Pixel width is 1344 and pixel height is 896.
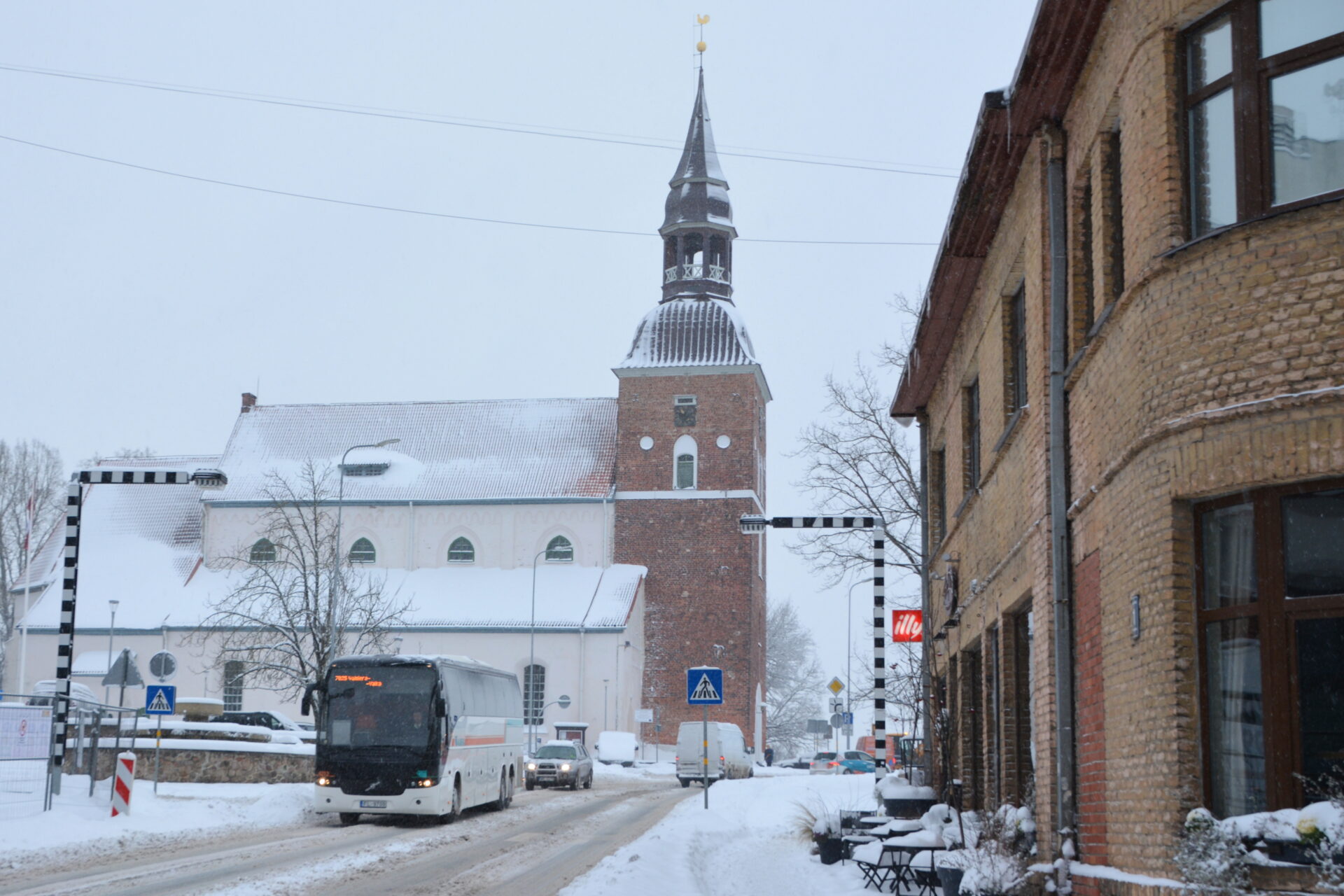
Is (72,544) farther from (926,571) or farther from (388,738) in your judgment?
(926,571)

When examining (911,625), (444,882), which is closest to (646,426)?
(911,625)

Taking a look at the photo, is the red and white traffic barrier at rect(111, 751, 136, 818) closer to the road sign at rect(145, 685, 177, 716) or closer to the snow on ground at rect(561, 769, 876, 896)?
the road sign at rect(145, 685, 177, 716)

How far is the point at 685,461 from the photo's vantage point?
6394 cm

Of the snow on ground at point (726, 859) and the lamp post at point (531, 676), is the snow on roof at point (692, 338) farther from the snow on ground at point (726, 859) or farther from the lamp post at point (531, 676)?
the snow on ground at point (726, 859)

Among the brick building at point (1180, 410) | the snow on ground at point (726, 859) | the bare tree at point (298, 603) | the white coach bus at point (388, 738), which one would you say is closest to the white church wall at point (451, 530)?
the bare tree at point (298, 603)

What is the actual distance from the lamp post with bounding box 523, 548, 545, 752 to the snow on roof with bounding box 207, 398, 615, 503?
5940 mm

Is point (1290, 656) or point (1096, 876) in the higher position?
point (1290, 656)

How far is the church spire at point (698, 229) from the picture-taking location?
61906mm

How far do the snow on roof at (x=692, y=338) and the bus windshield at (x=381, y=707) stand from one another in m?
38.6

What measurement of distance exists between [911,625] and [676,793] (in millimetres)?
16531

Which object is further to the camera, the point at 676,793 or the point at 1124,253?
the point at 676,793

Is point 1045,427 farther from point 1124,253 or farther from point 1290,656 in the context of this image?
point 1290,656

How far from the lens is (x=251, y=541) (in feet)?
218

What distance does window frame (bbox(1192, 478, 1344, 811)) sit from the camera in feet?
26.1
